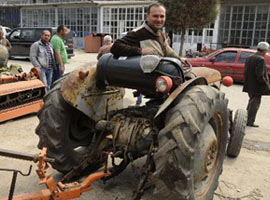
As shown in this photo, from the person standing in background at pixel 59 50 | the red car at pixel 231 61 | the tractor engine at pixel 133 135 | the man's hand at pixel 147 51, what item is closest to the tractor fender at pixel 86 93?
the tractor engine at pixel 133 135

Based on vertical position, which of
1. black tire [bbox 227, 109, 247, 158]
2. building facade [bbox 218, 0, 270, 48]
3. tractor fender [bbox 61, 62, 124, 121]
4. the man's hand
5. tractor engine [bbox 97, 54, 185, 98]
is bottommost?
A: black tire [bbox 227, 109, 247, 158]

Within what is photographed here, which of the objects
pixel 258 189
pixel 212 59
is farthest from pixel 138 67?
pixel 212 59

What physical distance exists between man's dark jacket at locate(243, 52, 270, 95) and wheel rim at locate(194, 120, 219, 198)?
10.9ft

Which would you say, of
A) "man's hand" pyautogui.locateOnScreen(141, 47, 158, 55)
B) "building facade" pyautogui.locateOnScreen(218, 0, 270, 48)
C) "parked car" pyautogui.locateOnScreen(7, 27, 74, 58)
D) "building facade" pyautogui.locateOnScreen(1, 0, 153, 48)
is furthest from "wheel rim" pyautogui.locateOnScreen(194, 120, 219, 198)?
"building facade" pyautogui.locateOnScreen(1, 0, 153, 48)

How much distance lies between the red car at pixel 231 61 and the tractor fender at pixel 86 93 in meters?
8.90

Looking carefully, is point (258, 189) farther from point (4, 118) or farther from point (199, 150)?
point (4, 118)

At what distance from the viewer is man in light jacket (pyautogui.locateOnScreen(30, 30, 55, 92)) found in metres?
6.68

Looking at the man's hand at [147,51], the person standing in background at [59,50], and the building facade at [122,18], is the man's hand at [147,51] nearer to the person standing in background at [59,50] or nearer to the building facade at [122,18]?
the person standing in background at [59,50]

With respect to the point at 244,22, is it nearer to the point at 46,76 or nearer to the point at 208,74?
the point at 46,76

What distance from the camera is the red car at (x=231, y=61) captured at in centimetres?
1130

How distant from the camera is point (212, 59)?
11797 mm

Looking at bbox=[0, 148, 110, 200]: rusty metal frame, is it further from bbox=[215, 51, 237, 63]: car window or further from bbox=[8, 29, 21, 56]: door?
bbox=[8, 29, 21, 56]: door

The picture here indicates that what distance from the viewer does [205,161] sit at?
9.20ft

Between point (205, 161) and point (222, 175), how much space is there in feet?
4.34
